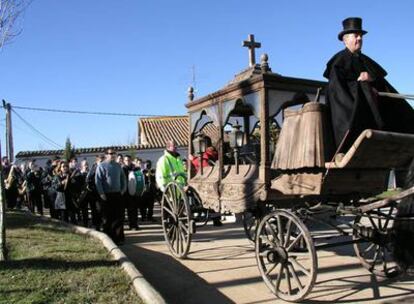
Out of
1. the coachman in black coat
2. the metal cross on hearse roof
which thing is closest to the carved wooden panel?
the coachman in black coat

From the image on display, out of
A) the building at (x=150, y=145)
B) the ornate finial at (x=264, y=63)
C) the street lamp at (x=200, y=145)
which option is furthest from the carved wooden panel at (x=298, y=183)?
the building at (x=150, y=145)

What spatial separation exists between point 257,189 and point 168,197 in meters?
2.74

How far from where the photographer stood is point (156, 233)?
496 inches

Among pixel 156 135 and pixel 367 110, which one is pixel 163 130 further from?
pixel 367 110

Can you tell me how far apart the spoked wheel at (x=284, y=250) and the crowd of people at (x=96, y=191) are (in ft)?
15.3

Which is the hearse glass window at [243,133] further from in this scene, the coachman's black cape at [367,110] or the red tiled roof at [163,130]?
the red tiled roof at [163,130]

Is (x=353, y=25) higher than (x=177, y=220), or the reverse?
(x=353, y=25)

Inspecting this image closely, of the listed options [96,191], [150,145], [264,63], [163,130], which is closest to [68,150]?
[150,145]

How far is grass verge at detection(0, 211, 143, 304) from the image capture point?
5.49 metres

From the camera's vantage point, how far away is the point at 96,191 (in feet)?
40.1

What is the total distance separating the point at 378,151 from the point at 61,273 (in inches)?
153

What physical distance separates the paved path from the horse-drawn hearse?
257 millimetres

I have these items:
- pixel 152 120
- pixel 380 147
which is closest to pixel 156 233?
pixel 380 147

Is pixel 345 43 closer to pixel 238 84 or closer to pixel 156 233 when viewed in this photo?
pixel 238 84
